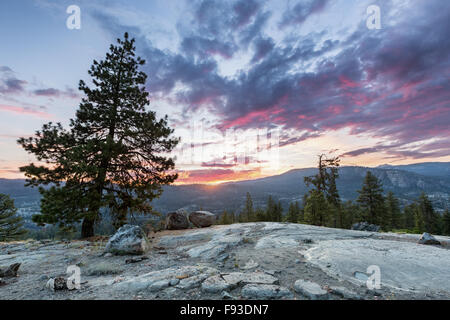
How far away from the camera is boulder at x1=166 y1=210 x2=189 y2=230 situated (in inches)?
603

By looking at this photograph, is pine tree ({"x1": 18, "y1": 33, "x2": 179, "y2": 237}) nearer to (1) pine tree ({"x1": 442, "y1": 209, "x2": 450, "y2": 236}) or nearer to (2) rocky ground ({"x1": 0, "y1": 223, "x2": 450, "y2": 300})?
(2) rocky ground ({"x1": 0, "y1": 223, "x2": 450, "y2": 300})

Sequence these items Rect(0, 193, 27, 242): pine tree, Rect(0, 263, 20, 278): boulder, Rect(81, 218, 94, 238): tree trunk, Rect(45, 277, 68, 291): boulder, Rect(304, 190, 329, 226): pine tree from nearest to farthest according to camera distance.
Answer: Rect(45, 277, 68, 291): boulder < Rect(0, 263, 20, 278): boulder < Rect(81, 218, 94, 238): tree trunk < Rect(304, 190, 329, 226): pine tree < Rect(0, 193, 27, 242): pine tree

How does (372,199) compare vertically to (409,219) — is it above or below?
above

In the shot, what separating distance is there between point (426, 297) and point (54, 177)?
53.1 ft

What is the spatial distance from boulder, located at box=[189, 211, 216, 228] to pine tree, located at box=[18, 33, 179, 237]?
4364 millimetres

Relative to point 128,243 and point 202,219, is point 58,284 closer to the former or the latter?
point 128,243

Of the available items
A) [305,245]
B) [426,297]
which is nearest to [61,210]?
[305,245]

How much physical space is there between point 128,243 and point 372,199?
4252cm

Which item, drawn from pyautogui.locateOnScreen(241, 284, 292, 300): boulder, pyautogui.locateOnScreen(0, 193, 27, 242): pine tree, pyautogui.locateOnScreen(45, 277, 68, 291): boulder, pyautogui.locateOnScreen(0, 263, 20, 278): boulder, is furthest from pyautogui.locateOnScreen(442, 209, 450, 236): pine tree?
pyautogui.locateOnScreen(0, 193, 27, 242): pine tree

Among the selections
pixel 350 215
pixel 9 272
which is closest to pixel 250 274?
pixel 9 272

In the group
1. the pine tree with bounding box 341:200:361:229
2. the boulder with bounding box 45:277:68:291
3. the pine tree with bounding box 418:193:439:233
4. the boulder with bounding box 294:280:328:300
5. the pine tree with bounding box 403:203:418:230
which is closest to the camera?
Answer: the boulder with bounding box 294:280:328:300

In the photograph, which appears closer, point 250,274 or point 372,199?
point 250,274

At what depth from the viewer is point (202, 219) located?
16234 millimetres

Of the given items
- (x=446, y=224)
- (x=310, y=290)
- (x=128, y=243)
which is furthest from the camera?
(x=446, y=224)
